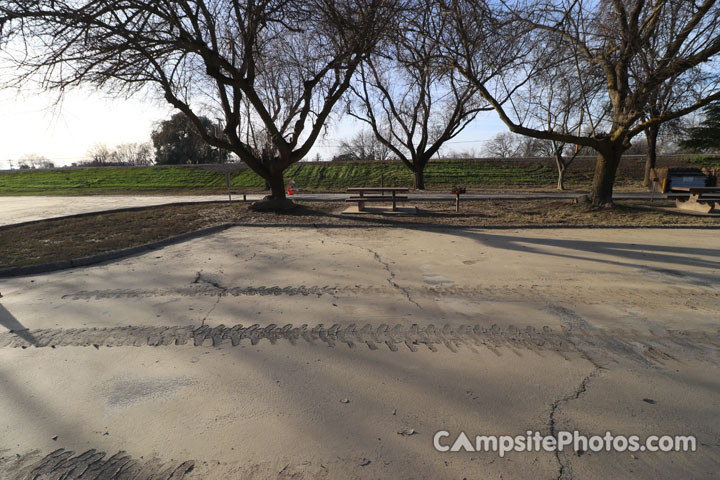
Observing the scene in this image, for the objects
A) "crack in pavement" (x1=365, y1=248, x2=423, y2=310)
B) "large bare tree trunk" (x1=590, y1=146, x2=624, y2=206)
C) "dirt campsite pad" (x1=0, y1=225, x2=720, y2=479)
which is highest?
"large bare tree trunk" (x1=590, y1=146, x2=624, y2=206)

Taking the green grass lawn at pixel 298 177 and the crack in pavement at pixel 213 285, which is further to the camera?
the green grass lawn at pixel 298 177

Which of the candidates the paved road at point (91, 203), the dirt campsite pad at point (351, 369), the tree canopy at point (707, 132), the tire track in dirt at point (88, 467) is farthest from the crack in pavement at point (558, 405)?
the tree canopy at point (707, 132)

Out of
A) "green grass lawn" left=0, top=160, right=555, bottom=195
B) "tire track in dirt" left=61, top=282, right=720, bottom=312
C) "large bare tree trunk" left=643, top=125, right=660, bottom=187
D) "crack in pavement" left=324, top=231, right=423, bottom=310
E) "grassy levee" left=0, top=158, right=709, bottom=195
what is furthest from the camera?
"green grass lawn" left=0, top=160, right=555, bottom=195

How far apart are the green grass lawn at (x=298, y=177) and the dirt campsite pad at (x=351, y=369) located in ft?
77.5

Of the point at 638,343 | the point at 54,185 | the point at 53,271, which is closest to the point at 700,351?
the point at 638,343

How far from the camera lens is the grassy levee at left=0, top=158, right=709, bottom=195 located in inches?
1126

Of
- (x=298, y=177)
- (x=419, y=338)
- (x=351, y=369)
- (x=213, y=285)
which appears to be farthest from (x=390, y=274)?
(x=298, y=177)

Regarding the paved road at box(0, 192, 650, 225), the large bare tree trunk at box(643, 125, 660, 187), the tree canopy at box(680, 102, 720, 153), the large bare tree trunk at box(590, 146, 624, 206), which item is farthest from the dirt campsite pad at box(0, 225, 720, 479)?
the tree canopy at box(680, 102, 720, 153)

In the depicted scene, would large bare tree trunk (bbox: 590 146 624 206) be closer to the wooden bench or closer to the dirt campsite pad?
the wooden bench

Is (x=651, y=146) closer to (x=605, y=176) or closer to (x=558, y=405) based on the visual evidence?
(x=605, y=176)

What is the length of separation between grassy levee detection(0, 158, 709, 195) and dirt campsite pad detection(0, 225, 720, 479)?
2269 centimetres

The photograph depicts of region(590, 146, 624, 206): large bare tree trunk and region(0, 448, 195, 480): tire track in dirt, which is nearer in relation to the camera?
region(0, 448, 195, 480): tire track in dirt

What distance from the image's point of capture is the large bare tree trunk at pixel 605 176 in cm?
1198

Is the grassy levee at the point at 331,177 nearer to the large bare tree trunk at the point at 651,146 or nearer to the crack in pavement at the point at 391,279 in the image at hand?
the large bare tree trunk at the point at 651,146
